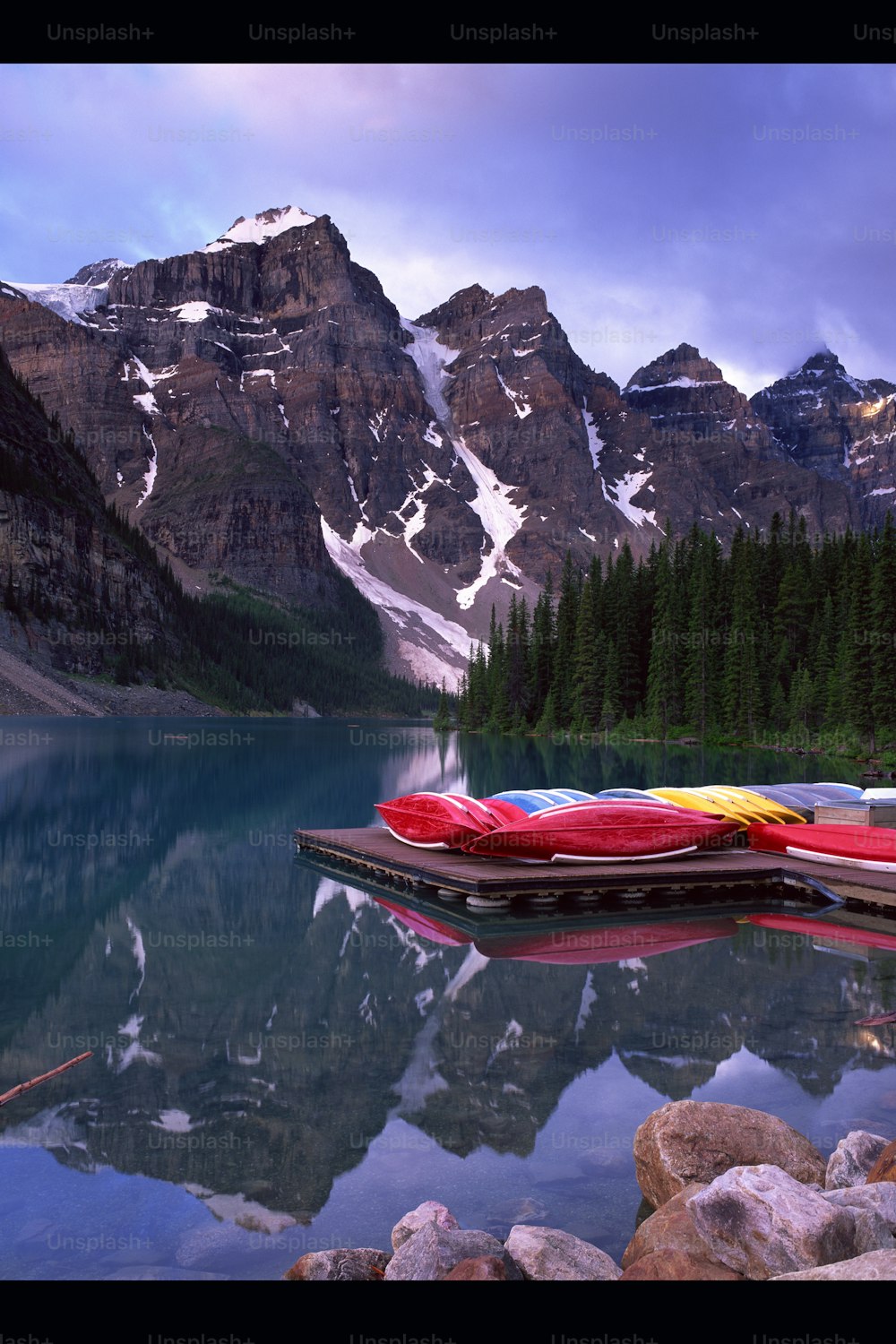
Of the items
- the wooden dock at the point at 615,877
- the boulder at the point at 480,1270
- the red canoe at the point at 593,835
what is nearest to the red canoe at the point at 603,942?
the wooden dock at the point at 615,877

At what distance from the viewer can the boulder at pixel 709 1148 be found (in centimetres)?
649

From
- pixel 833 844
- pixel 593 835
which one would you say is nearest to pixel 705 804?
pixel 833 844

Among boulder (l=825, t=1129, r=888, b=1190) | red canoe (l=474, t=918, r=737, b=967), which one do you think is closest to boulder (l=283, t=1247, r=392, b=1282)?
boulder (l=825, t=1129, r=888, b=1190)

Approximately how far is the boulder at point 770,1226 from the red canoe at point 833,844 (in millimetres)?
14843

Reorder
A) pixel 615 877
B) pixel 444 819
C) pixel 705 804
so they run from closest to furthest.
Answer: pixel 615 877, pixel 444 819, pixel 705 804

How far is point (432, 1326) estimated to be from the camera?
3.17 meters

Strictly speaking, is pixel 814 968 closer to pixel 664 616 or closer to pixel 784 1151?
pixel 784 1151

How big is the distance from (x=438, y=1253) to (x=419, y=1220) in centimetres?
55

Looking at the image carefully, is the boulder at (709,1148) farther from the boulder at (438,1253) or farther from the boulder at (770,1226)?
the boulder at (438,1253)

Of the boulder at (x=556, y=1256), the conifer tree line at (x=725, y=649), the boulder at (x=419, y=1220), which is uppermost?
the conifer tree line at (x=725, y=649)

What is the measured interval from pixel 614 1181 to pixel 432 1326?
14.4 ft

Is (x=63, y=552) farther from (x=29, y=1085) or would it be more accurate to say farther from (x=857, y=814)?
(x=29, y=1085)

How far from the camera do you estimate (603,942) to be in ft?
48.7
